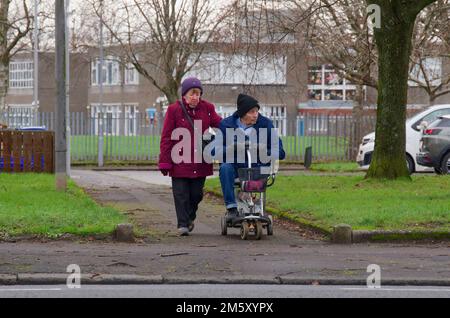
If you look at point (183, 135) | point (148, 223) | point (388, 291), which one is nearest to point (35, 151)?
point (148, 223)

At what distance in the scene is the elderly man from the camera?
13.3 m

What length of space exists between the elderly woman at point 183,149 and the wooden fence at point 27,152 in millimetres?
12468

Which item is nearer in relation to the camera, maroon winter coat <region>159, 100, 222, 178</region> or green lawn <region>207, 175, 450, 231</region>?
maroon winter coat <region>159, 100, 222, 178</region>

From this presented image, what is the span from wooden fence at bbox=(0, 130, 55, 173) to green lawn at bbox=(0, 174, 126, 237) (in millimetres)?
6020

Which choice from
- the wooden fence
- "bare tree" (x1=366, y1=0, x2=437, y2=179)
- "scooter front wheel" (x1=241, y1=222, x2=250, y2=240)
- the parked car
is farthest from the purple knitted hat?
the wooden fence

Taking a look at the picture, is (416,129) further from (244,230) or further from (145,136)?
(244,230)

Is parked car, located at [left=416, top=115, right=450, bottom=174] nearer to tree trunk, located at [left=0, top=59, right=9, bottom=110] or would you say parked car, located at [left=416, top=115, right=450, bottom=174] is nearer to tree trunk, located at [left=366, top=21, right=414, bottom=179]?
tree trunk, located at [left=366, top=21, right=414, bottom=179]

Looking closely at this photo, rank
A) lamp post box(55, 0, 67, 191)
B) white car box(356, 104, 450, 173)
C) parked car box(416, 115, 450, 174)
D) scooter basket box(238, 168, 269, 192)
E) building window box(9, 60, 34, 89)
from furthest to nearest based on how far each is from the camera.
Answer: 1. building window box(9, 60, 34, 89)
2. white car box(356, 104, 450, 173)
3. parked car box(416, 115, 450, 174)
4. lamp post box(55, 0, 67, 191)
5. scooter basket box(238, 168, 269, 192)

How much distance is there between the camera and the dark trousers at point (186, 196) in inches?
536

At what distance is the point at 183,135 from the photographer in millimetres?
13516

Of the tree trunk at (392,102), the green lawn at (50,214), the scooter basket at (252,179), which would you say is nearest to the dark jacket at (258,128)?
the scooter basket at (252,179)

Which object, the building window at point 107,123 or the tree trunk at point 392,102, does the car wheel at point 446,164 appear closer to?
the tree trunk at point 392,102

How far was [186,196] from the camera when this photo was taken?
13.7m
